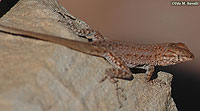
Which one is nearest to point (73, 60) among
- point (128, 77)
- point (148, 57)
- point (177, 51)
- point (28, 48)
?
point (28, 48)

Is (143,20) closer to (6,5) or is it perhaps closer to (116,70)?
(6,5)

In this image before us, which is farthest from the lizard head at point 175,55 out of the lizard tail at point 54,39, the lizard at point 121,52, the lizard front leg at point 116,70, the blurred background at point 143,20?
the blurred background at point 143,20

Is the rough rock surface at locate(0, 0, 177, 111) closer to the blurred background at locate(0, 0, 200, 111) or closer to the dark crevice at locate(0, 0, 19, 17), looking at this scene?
the dark crevice at locate(0, 0, 19, 17)

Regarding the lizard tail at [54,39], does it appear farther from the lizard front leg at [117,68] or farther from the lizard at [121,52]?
the lizard front leg at [117,68]

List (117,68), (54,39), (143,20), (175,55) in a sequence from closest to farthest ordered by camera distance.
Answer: (54,39), (117,68), (175,55), (143,20)

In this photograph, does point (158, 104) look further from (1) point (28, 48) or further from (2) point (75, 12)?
(2) point (75, 12)

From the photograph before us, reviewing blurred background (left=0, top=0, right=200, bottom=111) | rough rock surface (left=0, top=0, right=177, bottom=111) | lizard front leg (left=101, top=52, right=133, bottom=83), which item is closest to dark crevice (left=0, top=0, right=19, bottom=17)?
Answer: rough rock surface (left=0, top=0, right=177, bottom=111)

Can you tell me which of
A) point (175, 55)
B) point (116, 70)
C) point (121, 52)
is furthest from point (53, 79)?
point (175, 55)

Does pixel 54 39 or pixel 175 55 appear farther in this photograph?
pixel 175 55
